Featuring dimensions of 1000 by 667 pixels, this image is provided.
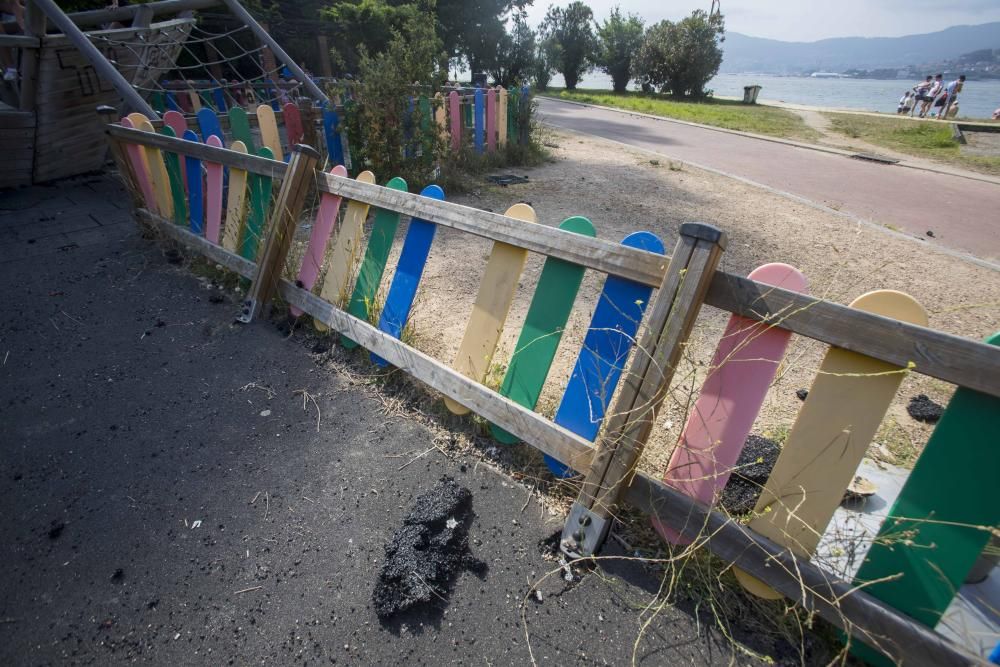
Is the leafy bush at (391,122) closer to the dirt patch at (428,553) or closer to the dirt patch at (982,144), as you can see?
the dirt patch at (428,553)

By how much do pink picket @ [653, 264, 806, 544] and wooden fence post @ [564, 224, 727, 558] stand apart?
0.18 metres

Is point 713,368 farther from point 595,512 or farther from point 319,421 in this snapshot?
point 319,421

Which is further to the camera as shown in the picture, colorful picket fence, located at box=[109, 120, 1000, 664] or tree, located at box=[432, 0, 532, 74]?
tree, located at box=[432, 0, 532, 74]

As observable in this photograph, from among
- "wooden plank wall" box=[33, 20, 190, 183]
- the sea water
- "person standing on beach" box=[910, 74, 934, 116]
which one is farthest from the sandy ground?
the sea water

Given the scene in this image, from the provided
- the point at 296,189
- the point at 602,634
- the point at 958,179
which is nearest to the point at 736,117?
the point at 958,179

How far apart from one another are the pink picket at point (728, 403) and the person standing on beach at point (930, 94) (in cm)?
2788

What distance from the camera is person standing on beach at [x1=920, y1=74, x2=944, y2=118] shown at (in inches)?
829

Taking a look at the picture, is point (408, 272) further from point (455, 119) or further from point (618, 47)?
point (618, 47)

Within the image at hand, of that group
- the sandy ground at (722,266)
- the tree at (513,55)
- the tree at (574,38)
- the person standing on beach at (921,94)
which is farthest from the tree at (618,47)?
the sandy ground at (722,266)

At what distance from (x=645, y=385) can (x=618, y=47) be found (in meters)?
41.9

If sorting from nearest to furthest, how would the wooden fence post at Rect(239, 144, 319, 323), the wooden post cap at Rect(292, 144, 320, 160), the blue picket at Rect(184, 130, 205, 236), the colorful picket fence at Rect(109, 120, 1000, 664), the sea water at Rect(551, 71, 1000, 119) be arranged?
the colorful picket fence at Rect(109, 120, 1000, 664), the wooden post cap at Rect(292, 144, 320, 160), the wooden fence post at Rect(239, 144, 319, 323), the blue picket at Rect(184, 130, 205, 236), the sea water at Rect(551, 71, 1000, 119)

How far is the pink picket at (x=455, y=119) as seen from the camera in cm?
774

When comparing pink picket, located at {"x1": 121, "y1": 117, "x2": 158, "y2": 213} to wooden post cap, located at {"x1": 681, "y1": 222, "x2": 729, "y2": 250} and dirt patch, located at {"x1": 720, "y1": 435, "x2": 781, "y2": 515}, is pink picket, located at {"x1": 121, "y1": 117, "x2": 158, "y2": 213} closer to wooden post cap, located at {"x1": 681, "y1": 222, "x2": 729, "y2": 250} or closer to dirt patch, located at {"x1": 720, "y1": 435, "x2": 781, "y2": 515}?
wooden post cap, located at {"x1": 681, "y1": 222, "x2": 729, "y2": 250}

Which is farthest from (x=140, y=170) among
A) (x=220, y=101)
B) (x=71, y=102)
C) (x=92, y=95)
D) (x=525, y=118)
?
(x=525, y=118)
